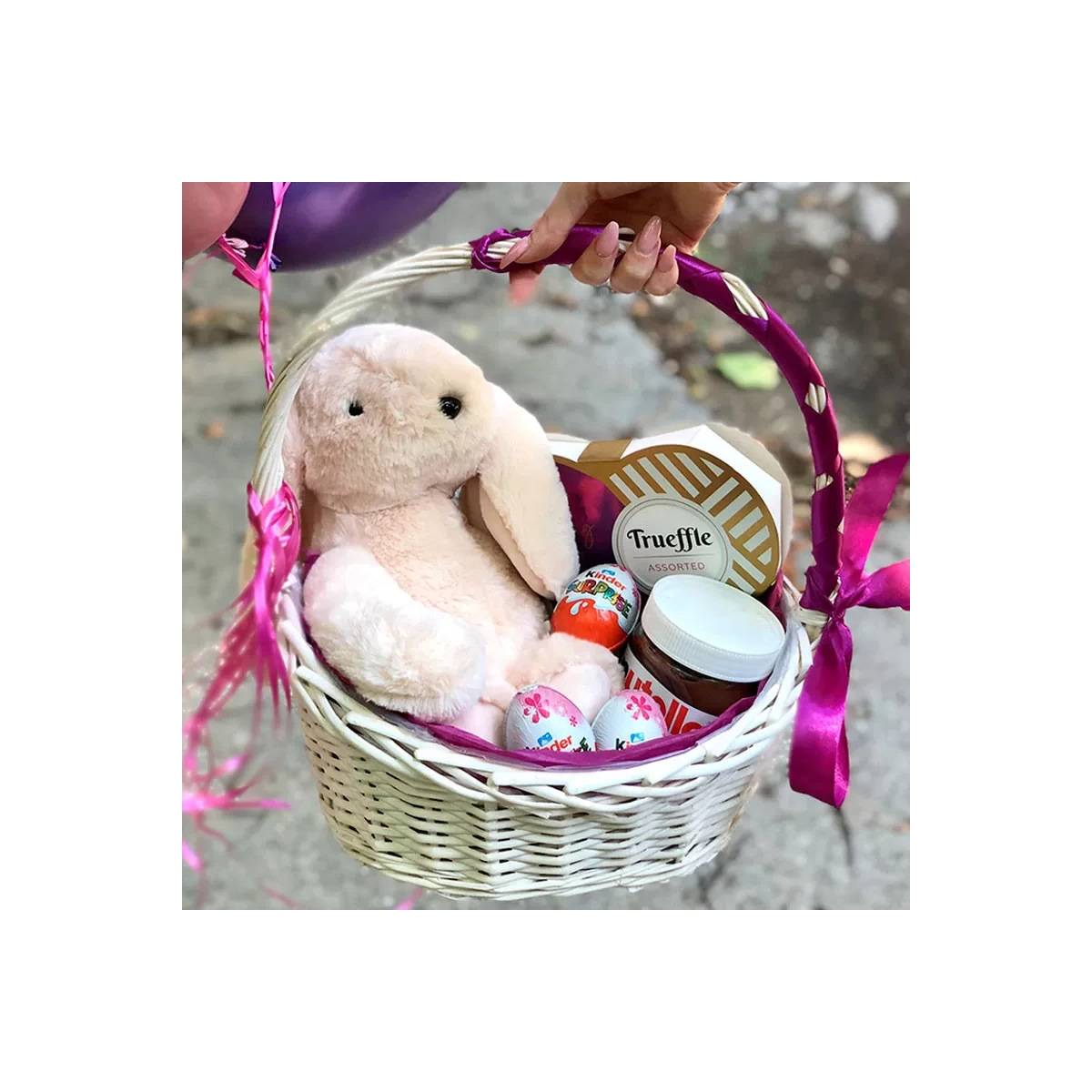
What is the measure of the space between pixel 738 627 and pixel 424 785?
356mm

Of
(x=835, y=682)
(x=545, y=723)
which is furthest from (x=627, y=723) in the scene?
(x=835, y=682)

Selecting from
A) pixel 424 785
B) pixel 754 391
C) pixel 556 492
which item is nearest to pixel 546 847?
pixel 424 785

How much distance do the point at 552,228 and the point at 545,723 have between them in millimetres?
475

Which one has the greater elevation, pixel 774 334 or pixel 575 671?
pixel 774 334

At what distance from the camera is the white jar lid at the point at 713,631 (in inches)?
37.4

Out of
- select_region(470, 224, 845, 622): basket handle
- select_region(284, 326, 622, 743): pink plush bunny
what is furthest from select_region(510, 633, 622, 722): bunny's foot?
select_region(470, 224, 845, 622): basket handle

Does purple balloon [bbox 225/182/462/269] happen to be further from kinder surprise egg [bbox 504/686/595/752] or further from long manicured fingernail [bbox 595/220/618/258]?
kinder surprise egg [bbox 504/686/595/752]

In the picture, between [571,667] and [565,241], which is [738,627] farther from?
[565,241]

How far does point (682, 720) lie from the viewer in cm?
98

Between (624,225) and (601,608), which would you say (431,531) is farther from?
(624,225)

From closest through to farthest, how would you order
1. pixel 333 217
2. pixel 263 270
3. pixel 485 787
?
pixel 485 787 → pixel 263 270 → pixel 333 217

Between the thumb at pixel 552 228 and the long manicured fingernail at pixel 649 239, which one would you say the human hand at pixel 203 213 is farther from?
the long manicured fingernail at pixel 649 239

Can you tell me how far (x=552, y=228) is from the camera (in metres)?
0.92

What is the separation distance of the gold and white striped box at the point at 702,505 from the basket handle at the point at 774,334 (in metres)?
0.14
